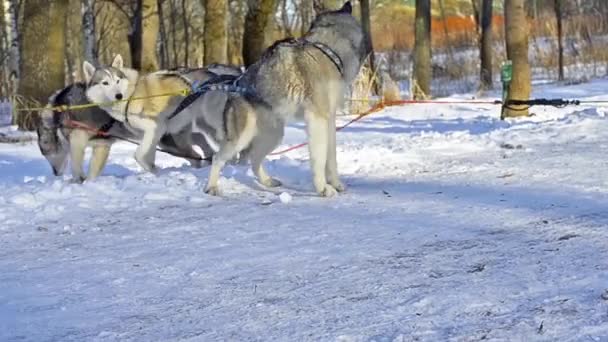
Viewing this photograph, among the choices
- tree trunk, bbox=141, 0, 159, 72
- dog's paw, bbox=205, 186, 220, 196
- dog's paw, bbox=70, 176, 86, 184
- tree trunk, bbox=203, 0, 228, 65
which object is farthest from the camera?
tree trunk, bbox=203, 0, 228, 65

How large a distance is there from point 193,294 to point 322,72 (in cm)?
314

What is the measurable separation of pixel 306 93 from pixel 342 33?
0.71 m

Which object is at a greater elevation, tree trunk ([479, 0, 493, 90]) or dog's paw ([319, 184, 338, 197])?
tree trunk ([479, 0, 493, 90])

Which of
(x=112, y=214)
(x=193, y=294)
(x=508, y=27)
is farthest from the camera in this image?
(x=508, y=27)

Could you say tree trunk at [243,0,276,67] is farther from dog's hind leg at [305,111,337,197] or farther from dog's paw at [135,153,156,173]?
dog's hind leg at [305,111,337,197]

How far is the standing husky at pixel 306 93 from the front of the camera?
6.77 meters

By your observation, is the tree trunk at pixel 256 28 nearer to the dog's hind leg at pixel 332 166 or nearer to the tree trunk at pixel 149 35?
the tree trunk at pixel 149 35

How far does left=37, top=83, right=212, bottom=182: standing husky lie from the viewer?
8.71 m

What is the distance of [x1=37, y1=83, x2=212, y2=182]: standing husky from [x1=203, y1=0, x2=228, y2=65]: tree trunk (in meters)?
10.3

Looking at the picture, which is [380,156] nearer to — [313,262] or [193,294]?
[313,262]

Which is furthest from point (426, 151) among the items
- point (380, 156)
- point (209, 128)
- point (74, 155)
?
point (74, 155)

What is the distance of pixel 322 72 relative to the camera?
22.4ft

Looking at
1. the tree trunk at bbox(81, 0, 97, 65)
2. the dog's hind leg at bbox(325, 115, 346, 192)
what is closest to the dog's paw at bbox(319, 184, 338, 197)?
the dog's hind leg at bbox(325, 115, 346, 192)

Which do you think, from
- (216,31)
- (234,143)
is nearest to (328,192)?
(234,143)
